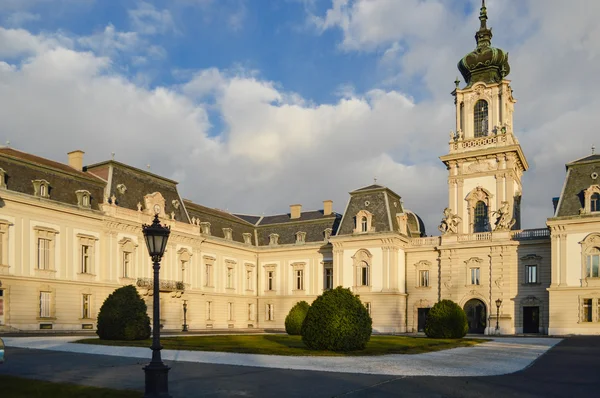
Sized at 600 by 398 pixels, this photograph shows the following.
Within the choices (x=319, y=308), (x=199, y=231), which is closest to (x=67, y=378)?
(x=319, y=308)

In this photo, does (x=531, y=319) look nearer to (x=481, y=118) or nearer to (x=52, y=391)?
(x=481, y=118)

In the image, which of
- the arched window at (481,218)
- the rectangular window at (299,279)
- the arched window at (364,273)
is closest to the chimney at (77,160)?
the rectangular window at (299,279)

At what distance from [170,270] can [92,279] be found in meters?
8.14

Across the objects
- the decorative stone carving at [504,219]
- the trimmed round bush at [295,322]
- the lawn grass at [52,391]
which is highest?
the decorative stone carving at [504,219]

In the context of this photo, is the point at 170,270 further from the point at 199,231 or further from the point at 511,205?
the point at 511,205

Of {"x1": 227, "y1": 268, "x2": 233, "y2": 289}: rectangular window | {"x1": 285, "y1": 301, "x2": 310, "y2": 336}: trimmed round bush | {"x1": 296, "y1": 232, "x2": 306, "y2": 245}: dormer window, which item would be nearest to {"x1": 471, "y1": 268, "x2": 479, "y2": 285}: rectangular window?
{"x1": 296, "y1": 232, "x2": 306, "y2": 245}: dormer window

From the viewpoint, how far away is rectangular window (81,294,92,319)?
42.1m

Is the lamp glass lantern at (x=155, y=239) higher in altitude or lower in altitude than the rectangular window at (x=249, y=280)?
higher

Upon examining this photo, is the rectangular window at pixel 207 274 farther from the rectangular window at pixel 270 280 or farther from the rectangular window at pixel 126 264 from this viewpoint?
the rectangular window at pixel 126 264

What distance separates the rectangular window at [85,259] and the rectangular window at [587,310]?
3697 cm

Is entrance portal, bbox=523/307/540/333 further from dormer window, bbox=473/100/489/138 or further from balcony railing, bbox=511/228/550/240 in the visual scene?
dormer window, bbox=473/100/489/138

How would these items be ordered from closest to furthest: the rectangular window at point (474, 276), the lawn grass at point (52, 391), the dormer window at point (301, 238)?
the lawn grass at point (52, 391) → the rectangular window at point (474, 276) → the dormer window at point (301, 238)

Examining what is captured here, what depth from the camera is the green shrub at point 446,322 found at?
36.0m

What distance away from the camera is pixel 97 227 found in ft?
143
